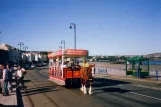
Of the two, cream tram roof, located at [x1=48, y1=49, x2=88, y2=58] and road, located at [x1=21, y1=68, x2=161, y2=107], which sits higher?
cream tram roof, located at [x1=48, y1=49, x2=88, y2=58]

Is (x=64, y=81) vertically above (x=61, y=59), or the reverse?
(x=61, y=59)

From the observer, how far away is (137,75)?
27.7m

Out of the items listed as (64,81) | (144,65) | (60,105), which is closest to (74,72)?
(64,81)

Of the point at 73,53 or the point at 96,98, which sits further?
the point at 73,53

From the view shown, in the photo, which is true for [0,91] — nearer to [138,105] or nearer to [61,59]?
[61,59]

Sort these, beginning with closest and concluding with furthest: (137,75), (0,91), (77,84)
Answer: (0,91) → (77,84) → (137,75)

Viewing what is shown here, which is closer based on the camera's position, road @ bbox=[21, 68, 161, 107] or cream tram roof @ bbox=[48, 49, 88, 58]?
road @ bbox=[21, 68, 161, 107]

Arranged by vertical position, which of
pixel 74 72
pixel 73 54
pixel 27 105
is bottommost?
pixel 27 105

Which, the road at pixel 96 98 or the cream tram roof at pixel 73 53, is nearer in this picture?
the road at pixel 96 98

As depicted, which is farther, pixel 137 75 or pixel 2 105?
pixel 137 75

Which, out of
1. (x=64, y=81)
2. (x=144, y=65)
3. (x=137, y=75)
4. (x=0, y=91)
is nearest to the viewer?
(x=0, y=91)

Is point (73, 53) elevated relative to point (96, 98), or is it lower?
elevated

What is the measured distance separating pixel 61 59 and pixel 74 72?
155 centimetres

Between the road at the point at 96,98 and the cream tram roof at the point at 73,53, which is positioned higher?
the cream tram roof at the point at 73,53
